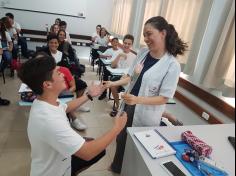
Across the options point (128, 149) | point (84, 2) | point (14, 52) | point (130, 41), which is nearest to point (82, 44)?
point (84, 2)

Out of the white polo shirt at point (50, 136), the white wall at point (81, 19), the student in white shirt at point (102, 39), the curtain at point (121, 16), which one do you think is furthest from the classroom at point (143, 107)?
the white wall at point (81, 19)

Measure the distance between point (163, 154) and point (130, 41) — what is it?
103 inches

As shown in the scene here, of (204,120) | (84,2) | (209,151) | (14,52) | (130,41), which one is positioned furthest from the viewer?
(84,2)

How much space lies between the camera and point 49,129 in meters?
1.00

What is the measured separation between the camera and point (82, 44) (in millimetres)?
6922

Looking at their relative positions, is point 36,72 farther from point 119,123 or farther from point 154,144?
point 154,144

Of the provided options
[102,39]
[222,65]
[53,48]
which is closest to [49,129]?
[222,65]

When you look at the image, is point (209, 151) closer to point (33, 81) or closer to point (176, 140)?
point (176, 140)

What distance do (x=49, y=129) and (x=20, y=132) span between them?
1.67 meters

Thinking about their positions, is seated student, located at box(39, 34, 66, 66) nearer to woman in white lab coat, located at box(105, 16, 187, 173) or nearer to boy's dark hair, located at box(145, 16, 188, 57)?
woman in white lab coat, located at box(105, 16, 187, 173)

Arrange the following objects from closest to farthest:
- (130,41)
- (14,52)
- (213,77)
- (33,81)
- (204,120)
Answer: (33,81) < (213,77) < (204,120) < (130,41) < (14,52)

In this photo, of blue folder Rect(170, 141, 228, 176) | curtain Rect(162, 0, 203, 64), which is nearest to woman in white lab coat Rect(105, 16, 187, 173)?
blue folder Rect(170, 141, 228, 176)

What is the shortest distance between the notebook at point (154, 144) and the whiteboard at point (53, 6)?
604cm

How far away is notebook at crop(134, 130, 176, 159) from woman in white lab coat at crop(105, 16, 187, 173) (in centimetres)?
21
